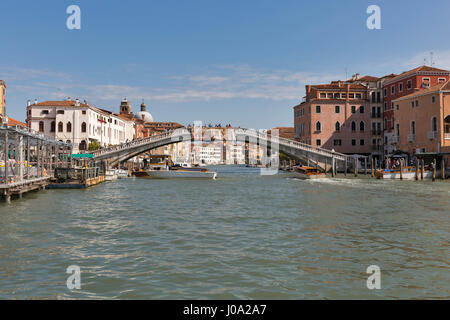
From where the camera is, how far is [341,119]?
4547cm

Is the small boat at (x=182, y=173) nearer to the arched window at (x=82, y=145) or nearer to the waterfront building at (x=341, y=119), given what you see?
the arched window at (x=82, y=145)

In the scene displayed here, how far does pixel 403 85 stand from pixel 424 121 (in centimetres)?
815

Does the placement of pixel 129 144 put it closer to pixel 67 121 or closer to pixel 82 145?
pixel 82 145

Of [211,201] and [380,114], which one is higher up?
[380,114]

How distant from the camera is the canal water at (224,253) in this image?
5.61 metres

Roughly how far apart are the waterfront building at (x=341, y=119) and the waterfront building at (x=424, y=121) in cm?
632

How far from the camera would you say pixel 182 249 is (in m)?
7.91

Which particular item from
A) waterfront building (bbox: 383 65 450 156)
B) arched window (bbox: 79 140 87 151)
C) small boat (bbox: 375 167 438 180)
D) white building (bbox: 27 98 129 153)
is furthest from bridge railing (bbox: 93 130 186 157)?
waterfront building (bbox: 383 65 450 156)

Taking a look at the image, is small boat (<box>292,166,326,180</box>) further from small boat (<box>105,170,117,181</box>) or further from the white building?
the white building
